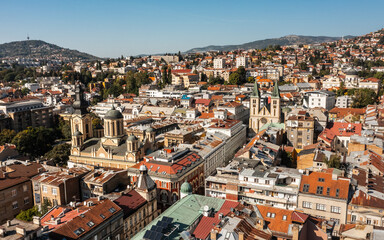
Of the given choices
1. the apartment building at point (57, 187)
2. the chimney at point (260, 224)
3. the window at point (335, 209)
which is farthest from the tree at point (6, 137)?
the window at point (335, 209)

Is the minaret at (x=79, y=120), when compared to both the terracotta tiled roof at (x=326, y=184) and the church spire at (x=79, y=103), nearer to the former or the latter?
the church spire at (x=79, y=103)

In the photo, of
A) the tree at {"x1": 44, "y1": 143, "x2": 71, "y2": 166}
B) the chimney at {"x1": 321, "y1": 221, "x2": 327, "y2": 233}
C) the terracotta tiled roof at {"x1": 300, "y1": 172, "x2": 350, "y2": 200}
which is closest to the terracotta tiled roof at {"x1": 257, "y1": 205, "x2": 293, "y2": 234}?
the chimney at {"x1": 321, "y1": 221, "x2": 327, "y2": 233}

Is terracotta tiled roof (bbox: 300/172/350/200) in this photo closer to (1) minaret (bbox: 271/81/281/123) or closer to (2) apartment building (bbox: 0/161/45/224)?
(2) apartment building (bbox: 0/161/45/224)

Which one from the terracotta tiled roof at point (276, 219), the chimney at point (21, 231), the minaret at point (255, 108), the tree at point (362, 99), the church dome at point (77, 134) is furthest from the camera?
the tree at point (362, 99)

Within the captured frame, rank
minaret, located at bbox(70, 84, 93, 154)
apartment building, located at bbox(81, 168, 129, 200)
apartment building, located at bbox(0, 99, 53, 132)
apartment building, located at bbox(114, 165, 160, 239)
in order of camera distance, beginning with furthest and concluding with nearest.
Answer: apartment building, located at bbox(0, 99, 53, 132)
minaret, located at bbox(70, 84, 93, 154)
apartment building, located at bbox(81, 168, 129, 200)
apartment building, located at bbox(114, 165, 160, 239)

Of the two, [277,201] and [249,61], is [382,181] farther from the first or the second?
[249,61]

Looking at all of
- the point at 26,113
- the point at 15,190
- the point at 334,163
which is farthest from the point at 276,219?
the point at 26,113

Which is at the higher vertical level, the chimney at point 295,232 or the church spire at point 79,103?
the church spire at point 79,103
